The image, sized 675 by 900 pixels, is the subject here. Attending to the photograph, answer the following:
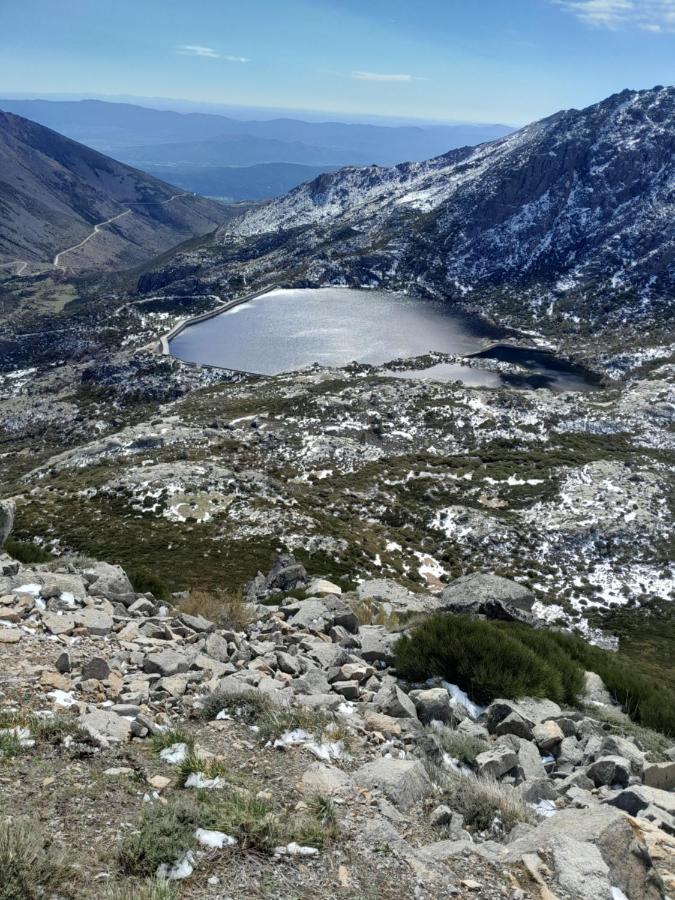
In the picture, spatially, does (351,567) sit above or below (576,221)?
below

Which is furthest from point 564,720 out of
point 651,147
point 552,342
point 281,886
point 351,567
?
point 651,147

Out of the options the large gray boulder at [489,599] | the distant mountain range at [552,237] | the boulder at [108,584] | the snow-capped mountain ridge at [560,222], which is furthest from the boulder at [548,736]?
the snow-capped mountain ridge at [560,222]

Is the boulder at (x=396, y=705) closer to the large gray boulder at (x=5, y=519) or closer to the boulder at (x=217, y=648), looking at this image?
the boulder at (x=217, y=648)

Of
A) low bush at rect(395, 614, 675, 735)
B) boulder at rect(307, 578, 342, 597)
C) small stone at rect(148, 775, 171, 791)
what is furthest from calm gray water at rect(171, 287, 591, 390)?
small stone at rect(148, 775, 171, 791)

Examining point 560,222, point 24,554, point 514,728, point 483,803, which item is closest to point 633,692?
point 514,728

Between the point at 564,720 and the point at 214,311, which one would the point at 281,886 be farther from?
the point at 214,311

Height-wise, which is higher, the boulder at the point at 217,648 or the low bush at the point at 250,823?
the low bush at the point at 250,823

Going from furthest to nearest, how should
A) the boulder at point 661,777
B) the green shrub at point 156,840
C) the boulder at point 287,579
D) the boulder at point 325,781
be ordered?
the boulder at point 287,579 < the boulder at point 661,777 < the boulder at point 325,781 < the green shrub at point 156,840
